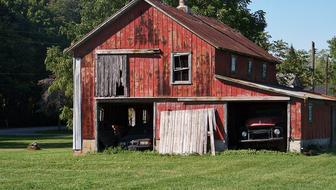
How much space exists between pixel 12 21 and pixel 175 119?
A: 173 ft

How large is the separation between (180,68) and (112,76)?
11.3 feet

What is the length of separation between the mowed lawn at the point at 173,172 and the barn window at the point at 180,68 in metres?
4.00

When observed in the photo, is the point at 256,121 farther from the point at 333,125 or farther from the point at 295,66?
the point at 295,66

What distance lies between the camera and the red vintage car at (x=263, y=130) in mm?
30156

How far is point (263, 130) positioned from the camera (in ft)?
100.0

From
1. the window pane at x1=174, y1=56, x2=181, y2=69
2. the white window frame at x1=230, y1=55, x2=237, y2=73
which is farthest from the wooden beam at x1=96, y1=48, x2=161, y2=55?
the white window frame at x1=230, y1=55, x2=237, y2=73

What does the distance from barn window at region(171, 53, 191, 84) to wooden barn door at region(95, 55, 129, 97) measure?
2.36m

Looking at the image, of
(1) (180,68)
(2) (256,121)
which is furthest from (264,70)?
(1) (180,68)

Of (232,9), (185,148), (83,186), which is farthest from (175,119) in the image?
(232,9)

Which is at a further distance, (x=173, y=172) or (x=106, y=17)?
(x=106, y=17)

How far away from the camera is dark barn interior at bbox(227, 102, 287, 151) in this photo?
30.6 m

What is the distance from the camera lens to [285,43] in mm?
61312

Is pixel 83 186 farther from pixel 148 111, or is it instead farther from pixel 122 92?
pixel 148 111

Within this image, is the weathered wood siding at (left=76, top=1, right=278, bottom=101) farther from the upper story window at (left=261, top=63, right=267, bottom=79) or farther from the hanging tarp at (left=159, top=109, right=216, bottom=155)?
the upper story window at (left=261, top=63, right=267, bottom=79)
